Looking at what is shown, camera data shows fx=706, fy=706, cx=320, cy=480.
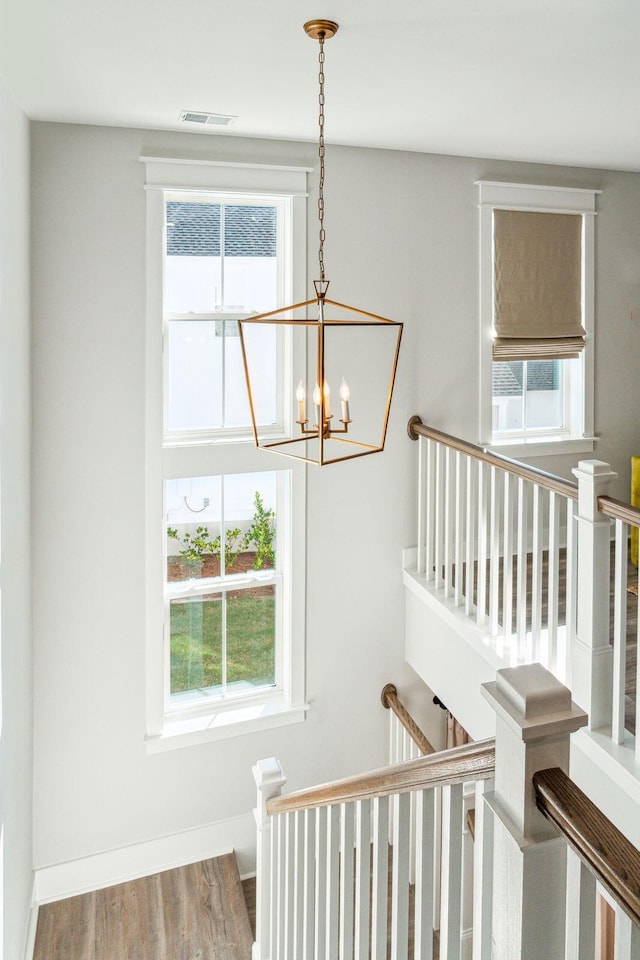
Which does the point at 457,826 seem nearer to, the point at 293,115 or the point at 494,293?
the point at 293,115

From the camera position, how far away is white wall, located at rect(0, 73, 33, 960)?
8.27ft

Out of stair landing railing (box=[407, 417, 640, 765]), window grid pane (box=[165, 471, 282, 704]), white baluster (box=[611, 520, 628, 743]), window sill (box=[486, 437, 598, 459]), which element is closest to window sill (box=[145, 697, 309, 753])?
window grid pane (box=[165, 471, 282, 704])

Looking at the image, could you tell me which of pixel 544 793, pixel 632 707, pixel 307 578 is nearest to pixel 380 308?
pixel 307 578

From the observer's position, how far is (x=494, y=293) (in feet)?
13.4

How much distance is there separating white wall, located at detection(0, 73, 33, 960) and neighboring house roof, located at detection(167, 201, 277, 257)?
731mm

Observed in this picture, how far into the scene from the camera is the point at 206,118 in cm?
321

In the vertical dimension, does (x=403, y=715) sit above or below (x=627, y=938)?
below

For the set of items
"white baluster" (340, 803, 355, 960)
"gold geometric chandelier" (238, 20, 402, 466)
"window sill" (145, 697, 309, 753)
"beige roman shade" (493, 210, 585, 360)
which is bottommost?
"window sill" (145, 697, 309, 753)

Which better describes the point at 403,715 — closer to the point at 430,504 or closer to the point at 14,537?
the point at 430,504

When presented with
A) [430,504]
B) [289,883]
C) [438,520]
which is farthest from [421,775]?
[430,504]

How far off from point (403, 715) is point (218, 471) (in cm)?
170

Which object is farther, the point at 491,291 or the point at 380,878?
the point at 491,291

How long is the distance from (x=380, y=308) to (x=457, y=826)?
10.3ft

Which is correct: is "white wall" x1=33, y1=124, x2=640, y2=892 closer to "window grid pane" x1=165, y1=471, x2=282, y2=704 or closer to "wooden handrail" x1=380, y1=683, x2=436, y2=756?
"wooden handrail" x1=380, y1=683, x2=436, y2=756
